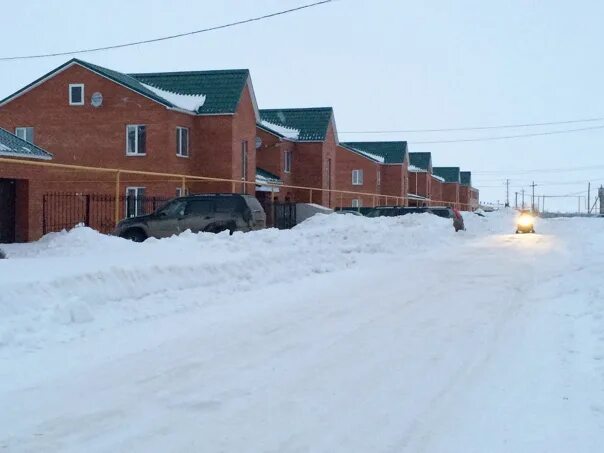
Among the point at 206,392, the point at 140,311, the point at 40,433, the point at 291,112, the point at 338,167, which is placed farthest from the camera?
the point at 338,167

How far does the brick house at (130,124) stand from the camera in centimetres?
3269

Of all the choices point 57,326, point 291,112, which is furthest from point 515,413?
point 291,112

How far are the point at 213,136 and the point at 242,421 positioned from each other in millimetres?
30274

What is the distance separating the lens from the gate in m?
32.5

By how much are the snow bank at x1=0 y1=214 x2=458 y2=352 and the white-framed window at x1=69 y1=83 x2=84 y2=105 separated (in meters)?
16.4

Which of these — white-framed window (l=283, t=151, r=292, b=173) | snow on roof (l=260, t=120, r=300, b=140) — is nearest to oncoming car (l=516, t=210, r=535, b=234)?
white-framed window (l=283, t=151, r=292, b=173)

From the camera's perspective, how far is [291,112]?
50500mm

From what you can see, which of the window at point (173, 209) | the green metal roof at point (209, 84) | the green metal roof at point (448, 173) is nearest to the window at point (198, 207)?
the window at point (173, 209)

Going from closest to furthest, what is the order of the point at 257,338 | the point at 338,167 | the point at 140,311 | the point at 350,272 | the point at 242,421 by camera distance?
the point at 242,421 → the point at 257,338 → the point at 140,311 → the point at 350,272 → the point at 338,167

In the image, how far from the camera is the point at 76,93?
A: 3406 cm

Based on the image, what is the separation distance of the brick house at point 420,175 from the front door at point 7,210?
51372 millimetres

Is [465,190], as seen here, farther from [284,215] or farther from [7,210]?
[7,210]

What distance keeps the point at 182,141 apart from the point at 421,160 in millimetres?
50085

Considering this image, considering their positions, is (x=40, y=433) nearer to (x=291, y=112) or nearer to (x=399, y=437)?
(x=399, y=437)
